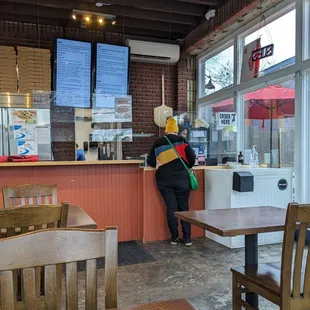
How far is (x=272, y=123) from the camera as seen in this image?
5.06 metres

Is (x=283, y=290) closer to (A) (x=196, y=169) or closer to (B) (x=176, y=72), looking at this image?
(A) (x=196, y=169)

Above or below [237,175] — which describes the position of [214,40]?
above

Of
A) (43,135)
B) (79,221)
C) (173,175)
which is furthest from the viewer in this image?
(43,135)

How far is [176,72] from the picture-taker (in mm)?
7387

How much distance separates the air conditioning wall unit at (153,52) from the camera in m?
6.64

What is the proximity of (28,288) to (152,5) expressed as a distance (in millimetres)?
5394

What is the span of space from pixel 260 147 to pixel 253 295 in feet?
11.7

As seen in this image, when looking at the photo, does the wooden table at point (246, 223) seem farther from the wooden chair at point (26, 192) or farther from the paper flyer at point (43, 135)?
the paper flyer at point (43, 135)

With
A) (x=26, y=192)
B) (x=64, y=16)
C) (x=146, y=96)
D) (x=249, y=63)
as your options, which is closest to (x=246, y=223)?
(x=26, y=192)

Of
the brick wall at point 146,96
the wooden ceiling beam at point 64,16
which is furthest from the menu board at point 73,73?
the brick wall at point 146,96

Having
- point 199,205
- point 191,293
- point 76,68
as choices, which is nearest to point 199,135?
point 199,205

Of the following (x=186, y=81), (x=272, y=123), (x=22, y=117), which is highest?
(x=186, y=81)

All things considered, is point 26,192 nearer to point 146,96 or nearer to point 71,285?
point 71,285

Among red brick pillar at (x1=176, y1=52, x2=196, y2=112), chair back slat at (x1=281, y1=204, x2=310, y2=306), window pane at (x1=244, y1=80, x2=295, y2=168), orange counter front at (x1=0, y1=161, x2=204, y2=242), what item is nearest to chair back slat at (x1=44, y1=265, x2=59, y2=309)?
chair back slat at (x1=281, y1=204, x2=310, y2=306)
